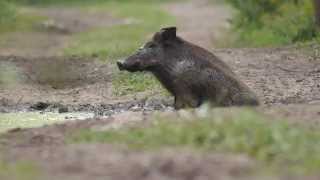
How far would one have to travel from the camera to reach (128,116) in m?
11.0

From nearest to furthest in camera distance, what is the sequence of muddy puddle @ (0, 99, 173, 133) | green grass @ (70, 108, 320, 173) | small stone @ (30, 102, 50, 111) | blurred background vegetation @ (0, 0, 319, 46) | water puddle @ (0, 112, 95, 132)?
green grass @ (70, 108, 320, 173), water puddle @ (0, 112, 95, 132), muddy puddle @ (0, 99, 173, 133), small stone @ (30, 102, 50, 111), blurred background vegetation @ (0, 0, 319, 46)

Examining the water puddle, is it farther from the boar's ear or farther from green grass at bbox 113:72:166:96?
green grass at bbox 113:72:166:96

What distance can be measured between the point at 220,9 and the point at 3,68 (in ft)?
82.5

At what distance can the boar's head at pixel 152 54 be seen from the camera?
1278 centimetres

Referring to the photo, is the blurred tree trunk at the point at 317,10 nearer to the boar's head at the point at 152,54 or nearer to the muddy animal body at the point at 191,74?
the boar's head at the point at 152,54

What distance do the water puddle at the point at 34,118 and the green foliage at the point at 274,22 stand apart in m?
8.81

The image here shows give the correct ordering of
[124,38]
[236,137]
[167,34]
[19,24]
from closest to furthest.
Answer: [236,137]
[167,34]
[124,38]
[19,24]

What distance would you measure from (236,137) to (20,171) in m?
1.95

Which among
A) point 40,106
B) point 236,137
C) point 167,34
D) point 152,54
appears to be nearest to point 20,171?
point 236,137

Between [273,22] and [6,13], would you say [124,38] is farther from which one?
[6,13]

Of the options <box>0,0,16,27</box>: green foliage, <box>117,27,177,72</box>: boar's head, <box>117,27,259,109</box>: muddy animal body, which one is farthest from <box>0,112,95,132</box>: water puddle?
<box>0,0,16,27</box>: green foliage

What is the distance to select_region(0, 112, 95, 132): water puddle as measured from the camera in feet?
41.1

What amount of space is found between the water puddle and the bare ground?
110 centimetres

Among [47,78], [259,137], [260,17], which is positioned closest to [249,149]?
[259,137]
